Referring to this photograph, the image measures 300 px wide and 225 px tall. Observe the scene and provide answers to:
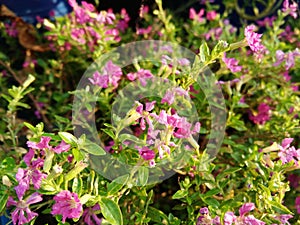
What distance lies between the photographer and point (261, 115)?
63.0 inches

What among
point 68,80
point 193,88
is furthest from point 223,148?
point 68,80

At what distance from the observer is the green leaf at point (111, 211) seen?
0.90m

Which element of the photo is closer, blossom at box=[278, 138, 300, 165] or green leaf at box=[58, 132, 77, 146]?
green leaf at box=[58, 132, 77, 146]

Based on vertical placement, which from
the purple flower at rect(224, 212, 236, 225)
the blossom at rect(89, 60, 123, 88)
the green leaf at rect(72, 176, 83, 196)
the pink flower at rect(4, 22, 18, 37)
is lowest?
the purple flower at rect(224, 212, 236, 225)

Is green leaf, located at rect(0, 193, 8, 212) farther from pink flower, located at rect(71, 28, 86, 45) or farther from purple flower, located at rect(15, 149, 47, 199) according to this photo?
pink flower, located at rect(71, 28, 86, 45)

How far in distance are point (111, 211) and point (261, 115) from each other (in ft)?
2.71

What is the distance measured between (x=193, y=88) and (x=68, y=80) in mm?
583

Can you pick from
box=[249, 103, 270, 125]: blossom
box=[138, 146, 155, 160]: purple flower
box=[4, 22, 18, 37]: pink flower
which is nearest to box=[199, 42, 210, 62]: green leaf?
box=[138, 146, 155, 160]: purple flower

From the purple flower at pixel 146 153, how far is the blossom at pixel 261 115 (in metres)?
0.73

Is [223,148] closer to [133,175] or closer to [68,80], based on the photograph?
[133,175]

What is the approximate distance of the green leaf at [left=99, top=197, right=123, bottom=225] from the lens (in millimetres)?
898

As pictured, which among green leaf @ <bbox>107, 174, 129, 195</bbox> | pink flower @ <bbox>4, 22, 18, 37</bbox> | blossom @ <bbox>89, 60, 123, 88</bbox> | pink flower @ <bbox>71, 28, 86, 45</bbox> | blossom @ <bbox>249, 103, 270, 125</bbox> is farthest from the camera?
pink flower @ <bbox>4, 22, 18, 37</bbox>

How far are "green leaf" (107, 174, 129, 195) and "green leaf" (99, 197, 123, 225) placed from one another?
2 cm

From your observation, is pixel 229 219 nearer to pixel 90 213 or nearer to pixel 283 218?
pixel 283 218
